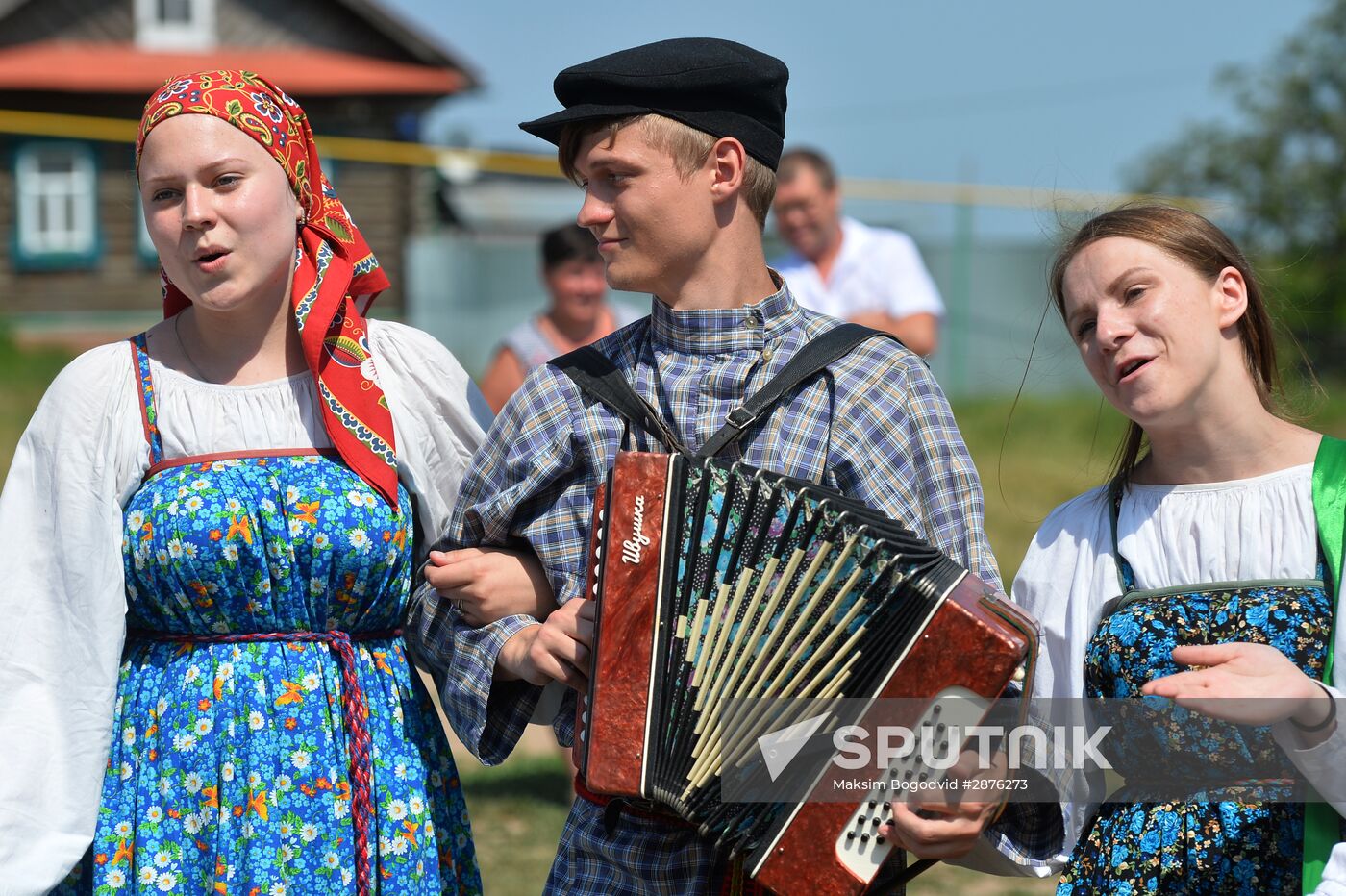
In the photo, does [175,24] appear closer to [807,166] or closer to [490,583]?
[807,166]

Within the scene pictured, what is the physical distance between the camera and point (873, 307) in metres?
5.28

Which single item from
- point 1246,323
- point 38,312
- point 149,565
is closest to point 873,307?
point 1246,323

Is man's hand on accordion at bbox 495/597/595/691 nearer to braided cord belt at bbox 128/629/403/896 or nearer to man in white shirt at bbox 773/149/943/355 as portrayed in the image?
braided cord belt at bbox 128/629/403/896

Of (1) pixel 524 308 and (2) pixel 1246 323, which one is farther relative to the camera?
(1) pixel 524 308

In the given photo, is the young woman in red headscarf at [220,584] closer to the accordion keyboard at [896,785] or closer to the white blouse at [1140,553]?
the accordion keyboard at [896,785]

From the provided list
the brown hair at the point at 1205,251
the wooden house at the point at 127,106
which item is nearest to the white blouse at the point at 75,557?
the brown hair at the point at 1205,251

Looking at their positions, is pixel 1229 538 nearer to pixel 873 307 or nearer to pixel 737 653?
pixel 737 653

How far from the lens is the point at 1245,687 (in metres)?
1.81

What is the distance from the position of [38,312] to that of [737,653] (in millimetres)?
18033

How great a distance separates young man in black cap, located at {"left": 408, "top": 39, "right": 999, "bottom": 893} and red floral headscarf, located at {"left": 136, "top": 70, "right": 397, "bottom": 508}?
0.64 ft

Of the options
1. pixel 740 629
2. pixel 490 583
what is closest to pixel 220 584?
pixel 490 583

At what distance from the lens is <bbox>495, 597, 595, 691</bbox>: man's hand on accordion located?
2.09m

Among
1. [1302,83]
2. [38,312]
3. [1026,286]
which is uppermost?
[1302,83]

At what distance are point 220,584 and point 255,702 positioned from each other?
19 centimetres
